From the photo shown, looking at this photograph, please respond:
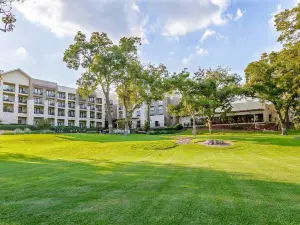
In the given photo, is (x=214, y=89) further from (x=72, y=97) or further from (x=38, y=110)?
(x=72, y=97)

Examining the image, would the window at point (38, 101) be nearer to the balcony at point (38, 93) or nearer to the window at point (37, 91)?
the balcony at point (38, 93)

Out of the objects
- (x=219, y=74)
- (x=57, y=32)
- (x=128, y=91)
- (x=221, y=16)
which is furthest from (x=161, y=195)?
(x=128, y=91)

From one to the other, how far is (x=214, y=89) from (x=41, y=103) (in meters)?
46.4

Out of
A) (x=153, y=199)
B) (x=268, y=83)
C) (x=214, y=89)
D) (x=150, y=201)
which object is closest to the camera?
(x=150, y=201)

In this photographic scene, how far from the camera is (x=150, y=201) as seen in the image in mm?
4906

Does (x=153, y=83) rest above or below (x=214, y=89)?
above

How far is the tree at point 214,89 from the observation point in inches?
1163

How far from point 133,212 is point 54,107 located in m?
64.6

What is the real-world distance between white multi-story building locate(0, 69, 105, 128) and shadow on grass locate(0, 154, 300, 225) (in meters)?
48.3

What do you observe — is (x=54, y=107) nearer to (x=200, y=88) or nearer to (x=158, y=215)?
(x=200, y=88)

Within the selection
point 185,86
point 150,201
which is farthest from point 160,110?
point 150,201

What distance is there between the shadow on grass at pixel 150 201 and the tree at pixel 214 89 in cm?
2248

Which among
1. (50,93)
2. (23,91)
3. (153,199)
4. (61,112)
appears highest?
(50,93)

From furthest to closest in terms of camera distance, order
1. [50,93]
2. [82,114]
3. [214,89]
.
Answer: [82,114] → [50,93] → [214,89]
